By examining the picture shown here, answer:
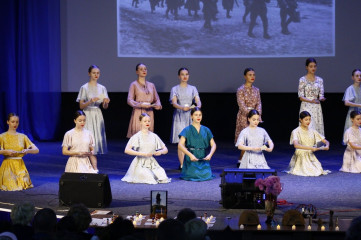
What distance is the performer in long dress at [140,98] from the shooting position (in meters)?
9.01

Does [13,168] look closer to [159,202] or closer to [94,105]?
[94,105]

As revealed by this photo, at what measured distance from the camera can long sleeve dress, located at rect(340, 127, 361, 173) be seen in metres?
8.48

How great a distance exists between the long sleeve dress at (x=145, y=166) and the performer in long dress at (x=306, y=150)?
5.86 ft

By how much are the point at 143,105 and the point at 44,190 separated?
7.36ft

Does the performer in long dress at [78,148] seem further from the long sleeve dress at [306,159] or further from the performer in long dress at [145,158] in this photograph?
the long sleeve dress at [306,159]

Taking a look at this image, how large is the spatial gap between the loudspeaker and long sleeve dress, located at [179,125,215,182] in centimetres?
168

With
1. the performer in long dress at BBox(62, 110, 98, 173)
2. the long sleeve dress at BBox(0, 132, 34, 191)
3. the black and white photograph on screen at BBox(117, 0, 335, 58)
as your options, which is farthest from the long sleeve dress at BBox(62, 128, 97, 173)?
the black and white photograph on screen at BBox(117, 0, 335, 58)

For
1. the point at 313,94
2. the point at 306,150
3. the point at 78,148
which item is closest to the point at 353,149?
the point at 306,150

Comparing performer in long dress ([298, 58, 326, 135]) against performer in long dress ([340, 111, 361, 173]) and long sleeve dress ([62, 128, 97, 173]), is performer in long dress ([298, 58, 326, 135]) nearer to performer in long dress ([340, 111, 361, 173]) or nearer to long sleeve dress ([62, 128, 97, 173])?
performer in long dress ([340, 111, 361, 173])

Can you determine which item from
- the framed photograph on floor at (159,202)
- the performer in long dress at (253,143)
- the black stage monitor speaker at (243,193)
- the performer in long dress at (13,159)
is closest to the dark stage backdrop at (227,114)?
the performer in long dress at (253,143)

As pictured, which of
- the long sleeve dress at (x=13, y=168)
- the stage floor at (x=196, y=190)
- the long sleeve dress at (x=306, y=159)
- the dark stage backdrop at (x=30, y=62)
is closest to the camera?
the stage floor at (x=196, y=190)

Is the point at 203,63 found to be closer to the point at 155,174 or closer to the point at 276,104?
the point at 276,104

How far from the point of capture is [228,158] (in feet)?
32.3

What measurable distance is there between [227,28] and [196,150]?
3560mm
